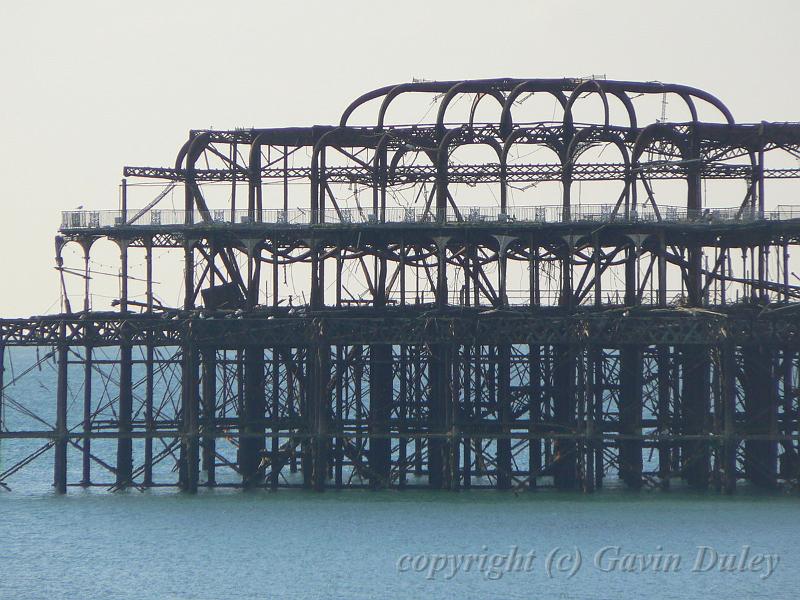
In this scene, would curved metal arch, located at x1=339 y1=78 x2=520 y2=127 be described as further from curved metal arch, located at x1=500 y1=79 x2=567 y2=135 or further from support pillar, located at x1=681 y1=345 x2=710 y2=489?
support pillar, located at x1=681 y1=345 x2=710 y2=489

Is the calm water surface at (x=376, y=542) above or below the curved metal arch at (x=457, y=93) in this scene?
below

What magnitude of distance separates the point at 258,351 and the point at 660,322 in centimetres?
1903

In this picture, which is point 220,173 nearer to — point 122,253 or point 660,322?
point 122,253

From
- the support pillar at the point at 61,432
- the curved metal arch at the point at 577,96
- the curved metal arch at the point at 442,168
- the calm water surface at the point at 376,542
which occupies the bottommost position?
the calm water surface at the point at 376,542

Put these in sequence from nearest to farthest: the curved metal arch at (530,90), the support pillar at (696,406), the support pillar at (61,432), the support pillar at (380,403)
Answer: the support pillar at (61,432) → the support pillar at (696,406) → the support pillar at (380,403) → the curved metal arch at (530,90)

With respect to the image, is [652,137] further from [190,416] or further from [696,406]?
[190,416]

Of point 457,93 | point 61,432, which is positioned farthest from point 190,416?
point 457,93

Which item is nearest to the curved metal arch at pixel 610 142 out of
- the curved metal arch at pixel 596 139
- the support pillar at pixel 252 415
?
the curved metal arch at pixel 596 139

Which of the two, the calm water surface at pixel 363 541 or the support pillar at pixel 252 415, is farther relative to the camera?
the support pillar at pixel 252 415

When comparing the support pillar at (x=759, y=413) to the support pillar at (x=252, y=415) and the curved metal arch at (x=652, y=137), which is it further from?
the support pillar at (x=252, y=415)

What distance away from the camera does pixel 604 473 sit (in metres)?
78.6


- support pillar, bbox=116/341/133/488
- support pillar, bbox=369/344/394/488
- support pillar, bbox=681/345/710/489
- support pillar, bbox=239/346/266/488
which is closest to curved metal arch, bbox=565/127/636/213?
support pillar, bbox=681/345/710/489

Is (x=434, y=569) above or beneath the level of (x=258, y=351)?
beneath

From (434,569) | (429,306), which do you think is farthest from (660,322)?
(434,569)
